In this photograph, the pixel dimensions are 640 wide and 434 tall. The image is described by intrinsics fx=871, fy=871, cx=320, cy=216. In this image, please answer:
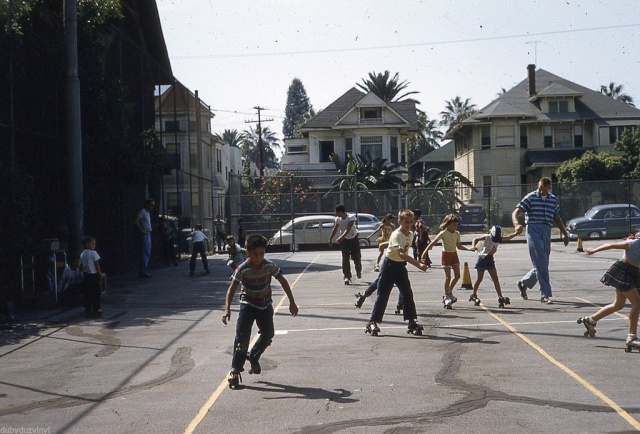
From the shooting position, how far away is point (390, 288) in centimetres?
1129

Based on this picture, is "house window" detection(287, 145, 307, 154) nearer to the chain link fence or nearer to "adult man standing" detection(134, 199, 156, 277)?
the chain link fence

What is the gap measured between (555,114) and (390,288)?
47322 millimetres

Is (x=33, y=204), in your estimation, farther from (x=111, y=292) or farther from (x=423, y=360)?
(x=423, y=360)

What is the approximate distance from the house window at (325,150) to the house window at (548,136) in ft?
47.3

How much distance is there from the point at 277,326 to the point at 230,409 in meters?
5.19

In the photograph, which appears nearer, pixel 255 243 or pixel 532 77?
pixel 255 243

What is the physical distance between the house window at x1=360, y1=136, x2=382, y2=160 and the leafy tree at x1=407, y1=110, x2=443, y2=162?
98.3 feet

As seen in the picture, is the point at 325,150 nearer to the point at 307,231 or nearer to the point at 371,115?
the point at 371,115

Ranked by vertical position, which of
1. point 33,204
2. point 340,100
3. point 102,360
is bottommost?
point 102,360

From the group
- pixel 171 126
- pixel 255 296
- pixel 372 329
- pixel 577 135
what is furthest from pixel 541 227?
pixel 577 135

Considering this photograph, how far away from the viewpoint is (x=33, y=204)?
16266 millimetres

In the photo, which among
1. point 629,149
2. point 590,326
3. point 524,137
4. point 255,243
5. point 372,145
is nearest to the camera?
point 255,243

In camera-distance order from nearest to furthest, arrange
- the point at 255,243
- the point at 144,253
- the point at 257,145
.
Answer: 1. the point at 255,243
2. the point at 144,253
3. the point at 257,145

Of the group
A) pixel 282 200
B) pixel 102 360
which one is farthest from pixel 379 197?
pixel 102 360
